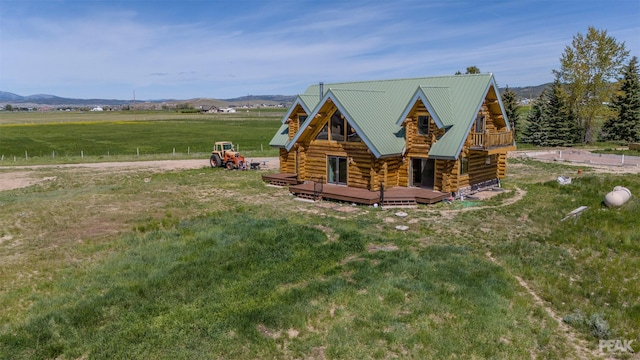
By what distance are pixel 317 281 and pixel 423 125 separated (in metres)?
14.0

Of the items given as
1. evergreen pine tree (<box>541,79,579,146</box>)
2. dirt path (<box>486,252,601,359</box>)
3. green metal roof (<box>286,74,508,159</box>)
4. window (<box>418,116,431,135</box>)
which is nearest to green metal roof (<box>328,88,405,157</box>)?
green metal roof (<box>286,74,508,159</box>)

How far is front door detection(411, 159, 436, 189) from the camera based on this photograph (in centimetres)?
2394

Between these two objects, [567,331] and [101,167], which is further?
[101,167]

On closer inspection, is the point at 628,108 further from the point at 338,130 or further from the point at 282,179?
the point at 282,179

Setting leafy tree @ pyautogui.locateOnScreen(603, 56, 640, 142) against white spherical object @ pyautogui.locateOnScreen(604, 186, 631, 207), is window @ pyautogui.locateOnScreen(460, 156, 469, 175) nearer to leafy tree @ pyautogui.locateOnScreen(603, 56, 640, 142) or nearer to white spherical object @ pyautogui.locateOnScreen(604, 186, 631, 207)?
white spherical object @ pyautogui.locateOnScreen(604, 186, 631, 207)

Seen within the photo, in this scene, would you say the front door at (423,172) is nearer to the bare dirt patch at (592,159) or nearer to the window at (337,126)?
the window at (337,126)

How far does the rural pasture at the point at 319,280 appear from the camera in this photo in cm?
981

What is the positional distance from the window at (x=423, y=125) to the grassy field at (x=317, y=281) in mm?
4722

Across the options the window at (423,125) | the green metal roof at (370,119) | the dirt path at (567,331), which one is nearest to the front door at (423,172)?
the green metal roof at (370,119)

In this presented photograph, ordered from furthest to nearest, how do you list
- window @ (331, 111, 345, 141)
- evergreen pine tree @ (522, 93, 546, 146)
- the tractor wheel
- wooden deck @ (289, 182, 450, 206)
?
evergreen pine tree @ (522, 93, 546, 146) → the tractor wheel → window @ (331, 111, 345, 141) → wooden deck @ (289, 182, 450, 206)

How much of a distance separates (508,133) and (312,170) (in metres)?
11.5

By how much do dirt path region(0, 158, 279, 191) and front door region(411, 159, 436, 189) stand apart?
14.6 metres

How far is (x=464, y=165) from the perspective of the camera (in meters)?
24.0

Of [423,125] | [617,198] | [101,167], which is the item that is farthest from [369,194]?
[101,167]
